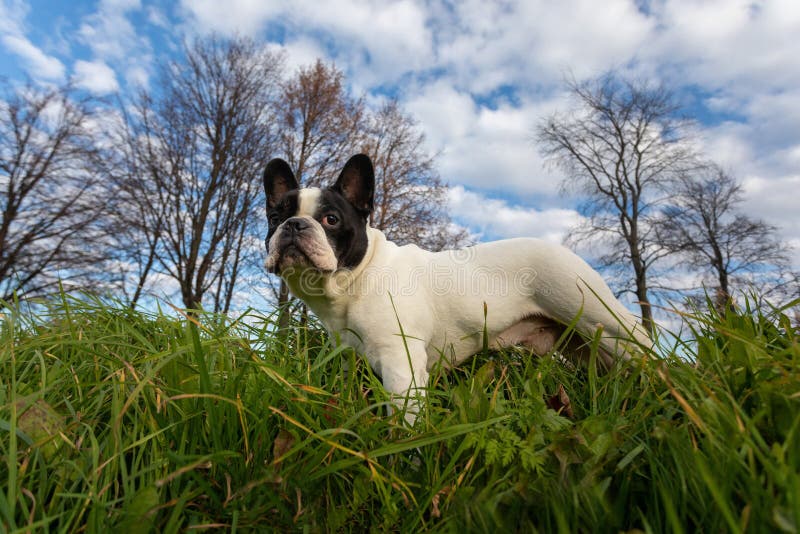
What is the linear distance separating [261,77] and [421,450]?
66.6 feet

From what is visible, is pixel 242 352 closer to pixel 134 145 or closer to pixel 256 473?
pixel 256 473

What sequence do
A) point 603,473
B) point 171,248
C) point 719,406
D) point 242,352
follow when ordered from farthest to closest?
point 171,248
point 242,352
point 603,473
point 719,406

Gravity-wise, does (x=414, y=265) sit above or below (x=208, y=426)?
above

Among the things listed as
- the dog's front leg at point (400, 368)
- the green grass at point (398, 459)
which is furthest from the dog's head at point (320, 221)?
the green grass at point (398, 459)

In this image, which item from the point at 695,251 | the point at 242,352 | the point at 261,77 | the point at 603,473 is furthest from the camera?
the point at 695,251

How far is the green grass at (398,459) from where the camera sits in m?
1.25

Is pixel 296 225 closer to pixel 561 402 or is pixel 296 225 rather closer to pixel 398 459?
pixel 398 459

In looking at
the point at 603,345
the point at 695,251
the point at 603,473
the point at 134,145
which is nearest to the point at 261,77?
the point at 134,145

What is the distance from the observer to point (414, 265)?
347 centimetres

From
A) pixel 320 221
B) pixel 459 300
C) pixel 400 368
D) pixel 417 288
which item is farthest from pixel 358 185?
pixel 400 368

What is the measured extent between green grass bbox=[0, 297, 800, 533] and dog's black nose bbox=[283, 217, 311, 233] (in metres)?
1.21

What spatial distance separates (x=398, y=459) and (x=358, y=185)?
2.36 meters

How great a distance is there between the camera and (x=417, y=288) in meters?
3.31

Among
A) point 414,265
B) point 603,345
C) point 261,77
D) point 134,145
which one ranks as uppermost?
point 261,77
